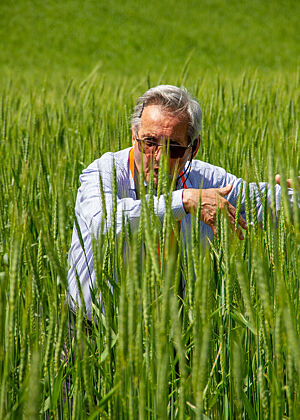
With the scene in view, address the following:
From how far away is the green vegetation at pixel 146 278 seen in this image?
2.03 feet

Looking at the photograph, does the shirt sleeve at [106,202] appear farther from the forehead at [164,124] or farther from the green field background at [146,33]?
the green field background at [146,33]

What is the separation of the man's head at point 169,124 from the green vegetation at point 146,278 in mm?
94

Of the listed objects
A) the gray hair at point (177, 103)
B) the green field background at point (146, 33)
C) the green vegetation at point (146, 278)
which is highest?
the green field background at point (146, 33)

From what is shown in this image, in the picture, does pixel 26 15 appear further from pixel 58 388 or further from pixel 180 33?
pixel 58 388

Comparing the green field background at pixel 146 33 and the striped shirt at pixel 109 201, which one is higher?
the green field background at pixel 146 33

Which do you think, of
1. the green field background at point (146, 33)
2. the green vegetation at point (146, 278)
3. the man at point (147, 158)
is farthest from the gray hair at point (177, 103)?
the green field background at point (146, 33)

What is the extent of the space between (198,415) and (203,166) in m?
1.31

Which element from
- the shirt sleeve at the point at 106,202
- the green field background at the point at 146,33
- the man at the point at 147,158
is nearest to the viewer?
the shirt sleeve at the point at 106,202

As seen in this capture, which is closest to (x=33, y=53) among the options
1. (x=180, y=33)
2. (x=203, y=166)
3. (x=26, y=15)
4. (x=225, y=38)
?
(x=26, y=15)

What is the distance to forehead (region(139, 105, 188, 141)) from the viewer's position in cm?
155

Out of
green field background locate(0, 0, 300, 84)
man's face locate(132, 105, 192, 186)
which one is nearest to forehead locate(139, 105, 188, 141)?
man's face locate(132, 105, 192, 186)

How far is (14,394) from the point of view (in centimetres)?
86

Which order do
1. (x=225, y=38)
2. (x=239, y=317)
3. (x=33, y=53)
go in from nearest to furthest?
(x=239, y=317)
(x=33, y=53)
(x=225, y=38)

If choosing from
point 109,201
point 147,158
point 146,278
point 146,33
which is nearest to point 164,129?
point 147,158
